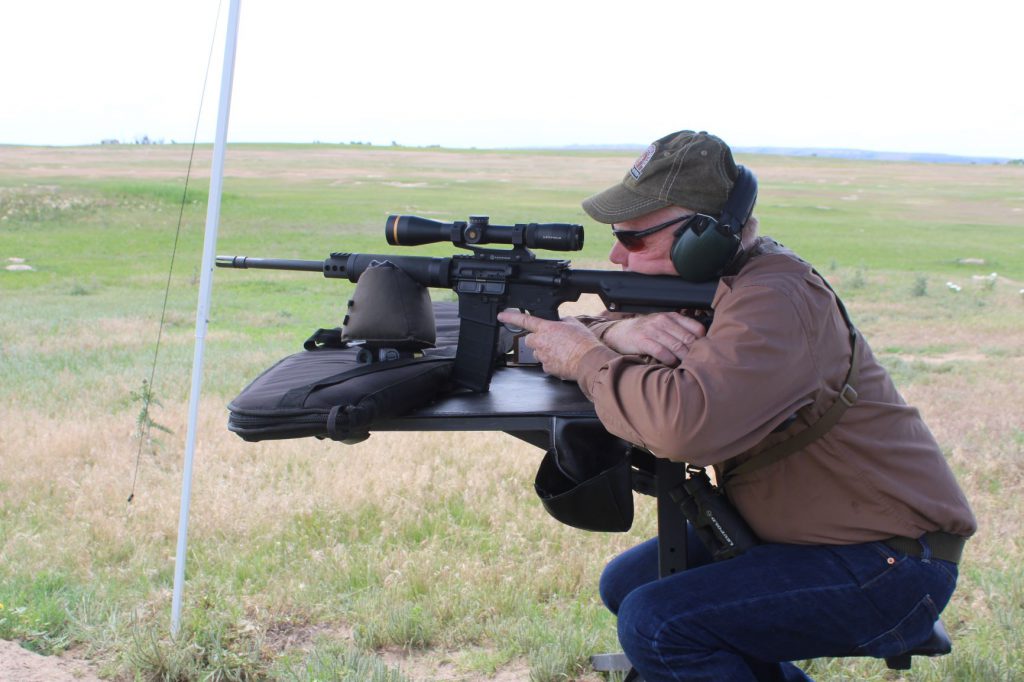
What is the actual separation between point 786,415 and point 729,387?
18cm

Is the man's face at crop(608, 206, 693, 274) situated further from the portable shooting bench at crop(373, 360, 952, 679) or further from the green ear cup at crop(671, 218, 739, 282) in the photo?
the portable shooting bench at crop(373, 360, 952, 679)

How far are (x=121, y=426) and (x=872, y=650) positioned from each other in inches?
239

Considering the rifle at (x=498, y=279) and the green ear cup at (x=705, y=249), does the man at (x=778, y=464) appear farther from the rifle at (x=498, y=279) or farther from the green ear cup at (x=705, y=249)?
the rifle at (x=498, y=279)

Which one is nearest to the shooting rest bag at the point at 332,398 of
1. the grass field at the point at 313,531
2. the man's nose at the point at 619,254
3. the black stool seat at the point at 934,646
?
the man's nose at the point at 619,254

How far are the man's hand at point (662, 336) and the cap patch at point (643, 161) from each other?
433 mm

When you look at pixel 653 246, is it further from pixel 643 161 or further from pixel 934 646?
pixel 934 646

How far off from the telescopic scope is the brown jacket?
1.42 feet

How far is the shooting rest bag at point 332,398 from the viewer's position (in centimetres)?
284

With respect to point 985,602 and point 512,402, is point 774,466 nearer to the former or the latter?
point 512,402

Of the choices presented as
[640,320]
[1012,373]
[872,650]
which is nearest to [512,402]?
[640,320]

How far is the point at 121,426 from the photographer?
7.33 m

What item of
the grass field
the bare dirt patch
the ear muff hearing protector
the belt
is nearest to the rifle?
the ear muff hearing protector

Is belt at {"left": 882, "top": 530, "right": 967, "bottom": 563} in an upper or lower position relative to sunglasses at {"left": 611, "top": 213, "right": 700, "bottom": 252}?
lower

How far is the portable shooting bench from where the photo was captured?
291 cm
